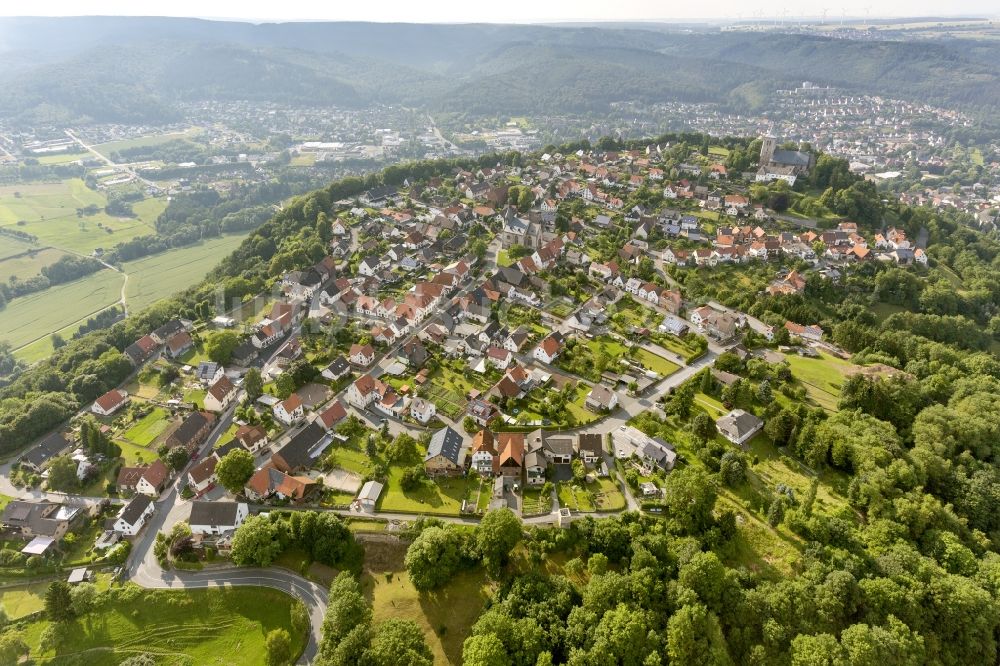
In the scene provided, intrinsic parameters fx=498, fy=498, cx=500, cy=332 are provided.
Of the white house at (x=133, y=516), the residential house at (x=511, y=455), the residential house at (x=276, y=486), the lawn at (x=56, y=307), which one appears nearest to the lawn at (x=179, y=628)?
the white house at (x=133, y=516)

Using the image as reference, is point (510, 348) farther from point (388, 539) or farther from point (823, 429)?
point (823, 429)

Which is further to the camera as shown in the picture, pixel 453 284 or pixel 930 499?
pixel 453 284

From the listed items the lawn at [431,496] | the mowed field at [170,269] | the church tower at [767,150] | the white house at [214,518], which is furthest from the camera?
the church tower at [767,150]

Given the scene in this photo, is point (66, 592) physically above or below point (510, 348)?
below

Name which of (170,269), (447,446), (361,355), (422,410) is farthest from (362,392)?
(170,269)

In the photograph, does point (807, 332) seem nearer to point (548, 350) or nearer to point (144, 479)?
point (548, 350)

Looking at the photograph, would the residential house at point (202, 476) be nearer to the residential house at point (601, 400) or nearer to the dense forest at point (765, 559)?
the dense forest at point (765, 559)

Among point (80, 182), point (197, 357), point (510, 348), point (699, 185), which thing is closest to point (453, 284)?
point (510, 348)
